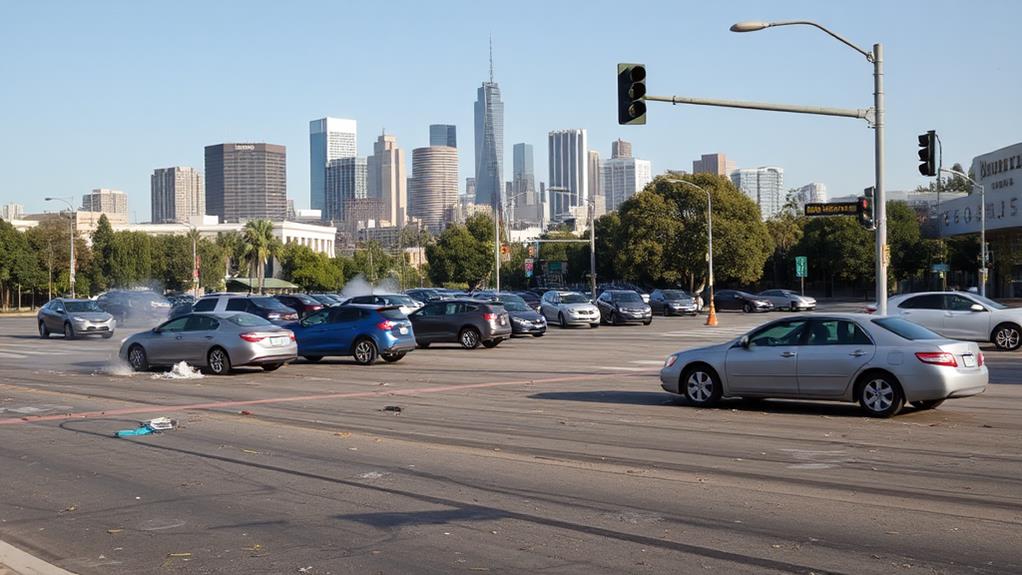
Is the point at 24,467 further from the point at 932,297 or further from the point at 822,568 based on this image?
the point at 932,297

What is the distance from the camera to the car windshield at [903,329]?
15281mm

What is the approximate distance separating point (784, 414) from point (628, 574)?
925 centimetres

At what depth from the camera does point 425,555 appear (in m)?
7.92

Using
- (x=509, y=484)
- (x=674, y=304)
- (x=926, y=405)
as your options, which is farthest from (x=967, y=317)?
(x=674, y=304)

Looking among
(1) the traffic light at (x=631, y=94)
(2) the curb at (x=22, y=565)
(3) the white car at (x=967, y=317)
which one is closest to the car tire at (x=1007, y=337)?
(3) the white car at (x=967, y=317)

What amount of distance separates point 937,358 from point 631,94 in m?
9.02

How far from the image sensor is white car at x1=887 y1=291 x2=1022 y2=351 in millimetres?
27703

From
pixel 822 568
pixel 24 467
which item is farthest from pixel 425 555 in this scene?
pixel 24 467

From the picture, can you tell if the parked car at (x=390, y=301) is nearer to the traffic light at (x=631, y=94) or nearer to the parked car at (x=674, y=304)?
the traffic light at (x=631, y=94)

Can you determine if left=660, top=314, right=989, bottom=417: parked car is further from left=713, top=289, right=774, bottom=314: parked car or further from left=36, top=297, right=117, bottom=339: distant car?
left=713, top=289, right=774, bottom=314: parked car

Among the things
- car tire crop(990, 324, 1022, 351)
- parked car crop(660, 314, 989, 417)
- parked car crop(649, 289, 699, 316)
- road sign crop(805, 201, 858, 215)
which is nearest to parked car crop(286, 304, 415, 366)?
parked car crop(660, 314, 989, 417)

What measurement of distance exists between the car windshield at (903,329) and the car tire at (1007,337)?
44.8ft

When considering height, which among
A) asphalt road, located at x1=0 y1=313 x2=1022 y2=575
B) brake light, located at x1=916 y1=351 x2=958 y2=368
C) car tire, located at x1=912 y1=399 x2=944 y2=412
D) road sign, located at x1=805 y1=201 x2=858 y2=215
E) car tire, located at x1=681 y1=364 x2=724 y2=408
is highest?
road sign, located at x1=805 y1=201 x2=858 y2=215

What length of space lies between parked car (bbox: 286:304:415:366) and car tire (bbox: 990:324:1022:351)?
1472 cm
